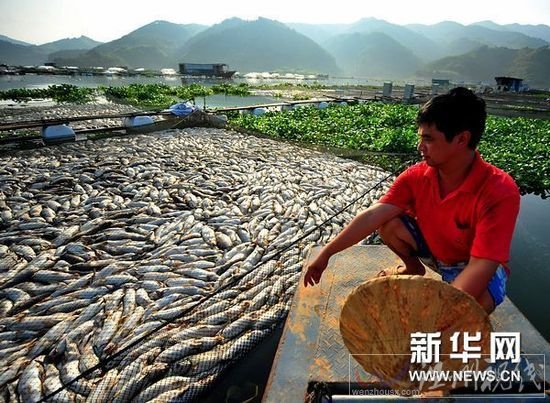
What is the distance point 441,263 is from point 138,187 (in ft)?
25.6

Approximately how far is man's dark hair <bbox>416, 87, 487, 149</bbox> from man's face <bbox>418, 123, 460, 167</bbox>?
0.10 ft

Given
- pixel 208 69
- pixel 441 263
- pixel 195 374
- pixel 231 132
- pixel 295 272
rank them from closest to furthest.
Answer: pixel 441 263, pixel 195 374, pixel 295 272, pixel 231 132, pixel 208 69

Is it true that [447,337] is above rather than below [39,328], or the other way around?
above

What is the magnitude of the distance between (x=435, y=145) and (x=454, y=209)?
1.74 feet

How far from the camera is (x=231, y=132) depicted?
16016 millimetres

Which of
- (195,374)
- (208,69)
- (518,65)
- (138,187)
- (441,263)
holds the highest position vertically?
(518,65)

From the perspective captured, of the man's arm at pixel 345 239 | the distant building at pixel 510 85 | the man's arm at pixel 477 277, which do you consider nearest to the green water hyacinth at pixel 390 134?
the man's arm at pixel 345 239

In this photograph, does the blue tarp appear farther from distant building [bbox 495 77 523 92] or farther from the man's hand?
distant building [bbox 495 77 523 92]

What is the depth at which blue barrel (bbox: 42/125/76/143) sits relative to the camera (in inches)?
485

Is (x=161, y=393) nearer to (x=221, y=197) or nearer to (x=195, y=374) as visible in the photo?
(x=195, y=374)

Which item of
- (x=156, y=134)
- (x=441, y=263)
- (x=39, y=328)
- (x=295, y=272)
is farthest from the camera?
(x=156, y=134)

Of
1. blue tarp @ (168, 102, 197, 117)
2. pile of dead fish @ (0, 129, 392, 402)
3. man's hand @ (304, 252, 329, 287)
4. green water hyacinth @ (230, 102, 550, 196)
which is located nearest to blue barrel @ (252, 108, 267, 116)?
green water hyacinth @ (230, 102, 550, 196)

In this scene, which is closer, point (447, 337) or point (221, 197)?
point (447, 337)

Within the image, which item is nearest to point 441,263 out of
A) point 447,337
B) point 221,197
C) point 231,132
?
point 447,337
